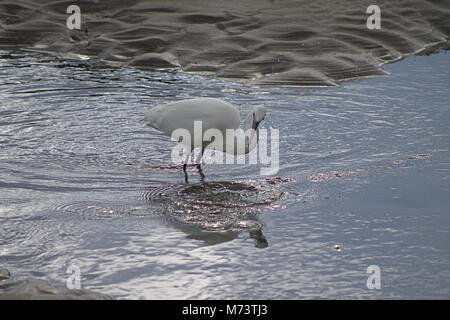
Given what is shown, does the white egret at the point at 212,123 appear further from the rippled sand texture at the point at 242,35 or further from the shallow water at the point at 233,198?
the rippled sand texture at the point at 242,35

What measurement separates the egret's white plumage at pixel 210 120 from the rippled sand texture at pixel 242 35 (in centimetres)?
293

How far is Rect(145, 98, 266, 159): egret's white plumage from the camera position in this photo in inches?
243

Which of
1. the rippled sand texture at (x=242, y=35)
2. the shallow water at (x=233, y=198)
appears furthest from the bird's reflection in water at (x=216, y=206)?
the rippled sand texture at (x=242, y=35)

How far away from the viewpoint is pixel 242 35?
10953 millimetres

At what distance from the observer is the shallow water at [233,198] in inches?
174

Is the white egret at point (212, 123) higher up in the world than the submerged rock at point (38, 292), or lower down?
higher up

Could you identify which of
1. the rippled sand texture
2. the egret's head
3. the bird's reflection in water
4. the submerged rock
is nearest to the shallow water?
the bird's reflection in water

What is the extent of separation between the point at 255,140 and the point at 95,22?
21.6 ft

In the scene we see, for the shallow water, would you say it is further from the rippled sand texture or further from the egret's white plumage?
the rippled sand texture

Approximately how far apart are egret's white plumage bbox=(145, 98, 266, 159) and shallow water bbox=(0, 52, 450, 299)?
26 cm

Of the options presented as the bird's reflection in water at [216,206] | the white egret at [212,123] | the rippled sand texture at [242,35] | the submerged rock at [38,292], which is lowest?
the submerged rock at [38,292]

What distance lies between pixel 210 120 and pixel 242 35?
497 cm

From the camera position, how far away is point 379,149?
22.0ft

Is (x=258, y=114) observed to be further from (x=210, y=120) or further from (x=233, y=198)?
(x=233, y=198)
